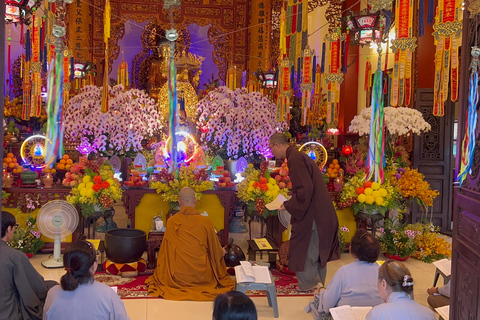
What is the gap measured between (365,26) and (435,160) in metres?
3.63

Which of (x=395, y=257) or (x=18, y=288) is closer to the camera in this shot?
(x=18, y=288)

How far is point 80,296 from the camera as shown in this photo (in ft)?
9.59

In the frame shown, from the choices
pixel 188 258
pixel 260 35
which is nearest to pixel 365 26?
pixel 188 258

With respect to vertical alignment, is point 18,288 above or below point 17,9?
below

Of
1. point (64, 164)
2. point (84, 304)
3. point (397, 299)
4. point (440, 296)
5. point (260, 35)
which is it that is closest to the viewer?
point (397, 299)

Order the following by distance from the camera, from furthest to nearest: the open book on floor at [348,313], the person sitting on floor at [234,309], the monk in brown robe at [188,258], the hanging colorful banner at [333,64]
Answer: the hanging colorful banner at [333,64] < the monk in brown robe at [188,258] < the open book on floor at [348,313] < the person sitting on floor at [234,309]

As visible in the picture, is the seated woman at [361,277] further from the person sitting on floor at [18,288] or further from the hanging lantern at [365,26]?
the hanging lantern at [365,26]

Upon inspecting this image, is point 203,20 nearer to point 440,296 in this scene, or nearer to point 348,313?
point 440,296

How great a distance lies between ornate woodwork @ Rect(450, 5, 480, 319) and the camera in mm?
2561

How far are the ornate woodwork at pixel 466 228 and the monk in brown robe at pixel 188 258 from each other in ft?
8.76

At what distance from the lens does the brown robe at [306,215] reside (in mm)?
5051

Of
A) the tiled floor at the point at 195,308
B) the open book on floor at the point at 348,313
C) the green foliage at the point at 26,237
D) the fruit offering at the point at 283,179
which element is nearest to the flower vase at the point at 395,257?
the tiled floor at the point at 195,308

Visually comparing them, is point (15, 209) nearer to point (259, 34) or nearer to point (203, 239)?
point (203, 239)

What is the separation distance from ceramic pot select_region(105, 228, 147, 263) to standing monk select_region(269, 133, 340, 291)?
159 cm
